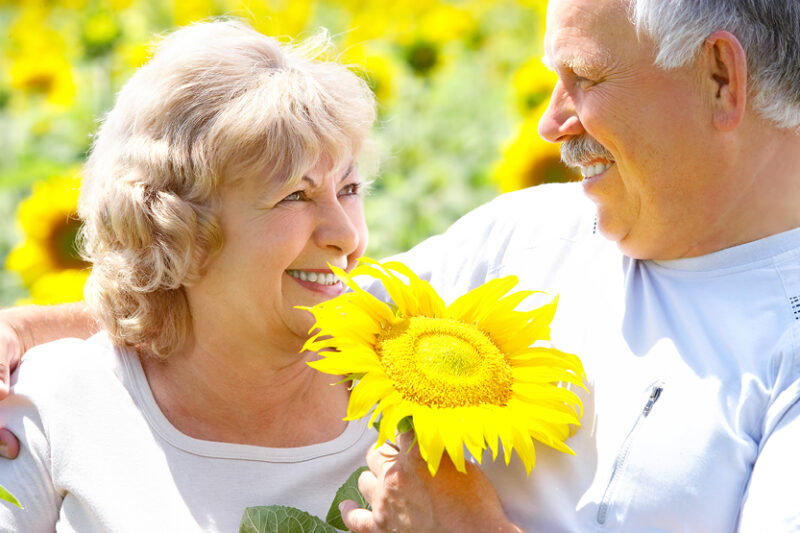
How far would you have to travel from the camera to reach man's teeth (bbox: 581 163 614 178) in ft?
9.05

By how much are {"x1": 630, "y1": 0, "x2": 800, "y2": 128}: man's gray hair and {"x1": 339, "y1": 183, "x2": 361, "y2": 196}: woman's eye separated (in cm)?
96

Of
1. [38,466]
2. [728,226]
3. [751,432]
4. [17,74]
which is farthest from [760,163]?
[17,74]

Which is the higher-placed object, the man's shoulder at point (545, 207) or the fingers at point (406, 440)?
the man's shoulder at point (545, 207)

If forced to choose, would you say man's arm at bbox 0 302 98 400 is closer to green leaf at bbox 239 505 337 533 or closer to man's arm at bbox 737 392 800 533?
green leaf at bbox 239 505 337 533

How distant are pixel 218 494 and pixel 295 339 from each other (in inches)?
18.4

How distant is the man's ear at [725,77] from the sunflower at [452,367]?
2.02 feet

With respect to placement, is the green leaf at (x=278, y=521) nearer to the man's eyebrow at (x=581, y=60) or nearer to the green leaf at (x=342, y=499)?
the green leaf at (x=342, y=499)

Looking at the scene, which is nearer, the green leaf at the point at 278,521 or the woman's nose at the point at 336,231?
the green leaf at the point at 278,521

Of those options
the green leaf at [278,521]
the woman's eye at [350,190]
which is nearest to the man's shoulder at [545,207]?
the woman's eye at [350,190]

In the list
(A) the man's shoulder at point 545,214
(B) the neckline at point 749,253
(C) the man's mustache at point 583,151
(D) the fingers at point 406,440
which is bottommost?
(D) the fingers at point 406,440

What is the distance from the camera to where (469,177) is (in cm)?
484

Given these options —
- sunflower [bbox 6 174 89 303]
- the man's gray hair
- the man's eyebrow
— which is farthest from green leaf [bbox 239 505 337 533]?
sunflower [bbox 6 174 89 303]

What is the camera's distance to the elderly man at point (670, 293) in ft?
7.90

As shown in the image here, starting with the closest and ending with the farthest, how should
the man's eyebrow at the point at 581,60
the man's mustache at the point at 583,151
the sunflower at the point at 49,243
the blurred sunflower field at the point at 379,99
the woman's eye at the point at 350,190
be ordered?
1. the man's eyebrow at the point at 581,60
2. the man's mustache at the point at 583,151
3. the woman's eye at the point at 350,190
4. the sunflower at the point at 49,243
5. the blurred sunflower field at the point at 379,99
